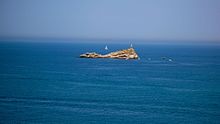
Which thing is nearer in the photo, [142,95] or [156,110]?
[156,110]

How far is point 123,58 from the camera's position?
6211 inches

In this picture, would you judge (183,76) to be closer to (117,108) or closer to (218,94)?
(218,94)

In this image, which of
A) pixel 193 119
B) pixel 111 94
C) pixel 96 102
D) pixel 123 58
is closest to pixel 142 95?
pixel 111 94

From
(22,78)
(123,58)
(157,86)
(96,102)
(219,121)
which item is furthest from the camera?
(123,58)

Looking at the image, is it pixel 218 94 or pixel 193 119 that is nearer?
pixel 193 119

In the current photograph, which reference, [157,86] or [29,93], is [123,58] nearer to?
[157,86]

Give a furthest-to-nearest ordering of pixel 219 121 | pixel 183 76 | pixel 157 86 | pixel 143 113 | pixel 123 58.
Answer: pixel 123 58
pixel 183 76
pixel 157 86
pixel 143 113
pixel 219 121

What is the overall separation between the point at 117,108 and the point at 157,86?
2375 cm

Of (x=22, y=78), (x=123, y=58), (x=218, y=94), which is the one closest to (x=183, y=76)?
(x=218, y=94)

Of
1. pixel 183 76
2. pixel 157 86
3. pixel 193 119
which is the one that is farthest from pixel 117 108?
pixel 183 76

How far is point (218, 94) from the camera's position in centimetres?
7406

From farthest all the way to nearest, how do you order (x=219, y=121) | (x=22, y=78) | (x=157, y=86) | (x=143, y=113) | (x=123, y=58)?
1. (x=123, y=58)
2. (x=22, y=78)
3. (x=157, y=86)
4. (x=143, y=113)
5. (x=219, y=121)

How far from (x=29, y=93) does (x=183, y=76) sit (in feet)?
139

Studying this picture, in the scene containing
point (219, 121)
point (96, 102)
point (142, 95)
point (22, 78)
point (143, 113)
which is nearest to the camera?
point (219, 121)
